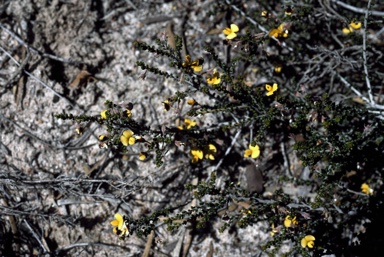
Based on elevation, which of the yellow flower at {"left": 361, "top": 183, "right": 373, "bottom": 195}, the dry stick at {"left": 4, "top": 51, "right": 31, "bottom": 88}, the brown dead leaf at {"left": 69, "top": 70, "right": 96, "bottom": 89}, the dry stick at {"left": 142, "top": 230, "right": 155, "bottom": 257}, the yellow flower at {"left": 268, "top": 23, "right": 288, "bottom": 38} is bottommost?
the dry stick at {"left": 142, "top": 230, "right": 155, "bottom": 257}

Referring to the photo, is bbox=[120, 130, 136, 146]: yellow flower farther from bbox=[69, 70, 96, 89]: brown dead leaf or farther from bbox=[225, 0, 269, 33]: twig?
bbox=[225, 0, 269, 33]: twig

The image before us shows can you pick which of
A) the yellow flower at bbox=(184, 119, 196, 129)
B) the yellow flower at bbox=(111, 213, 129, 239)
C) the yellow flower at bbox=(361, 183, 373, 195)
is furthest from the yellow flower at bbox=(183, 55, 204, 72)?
the yellow flower at bbox=(361, 183, 373, 195)

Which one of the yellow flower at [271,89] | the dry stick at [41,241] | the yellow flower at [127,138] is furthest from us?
the dry stick at [41,241]

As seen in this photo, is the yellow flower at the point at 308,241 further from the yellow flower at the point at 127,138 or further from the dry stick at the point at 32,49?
the dry stick at the point at 32,49

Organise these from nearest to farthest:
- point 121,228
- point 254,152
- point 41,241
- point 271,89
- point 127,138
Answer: point 127,138 < point 121,228 < point 271,89 < point 254,152 < point 41,241

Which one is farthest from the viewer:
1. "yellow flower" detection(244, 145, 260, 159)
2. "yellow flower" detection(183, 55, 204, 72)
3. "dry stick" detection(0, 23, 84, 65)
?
"dry stick" detection(0, 23, 84, 65)

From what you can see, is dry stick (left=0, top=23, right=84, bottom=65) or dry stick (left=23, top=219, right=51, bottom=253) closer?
dry stick (left=23, top=219, right=51, bottom=253)

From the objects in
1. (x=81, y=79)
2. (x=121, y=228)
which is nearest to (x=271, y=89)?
(x=121, y=228)

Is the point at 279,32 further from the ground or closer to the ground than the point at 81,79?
further from the ground

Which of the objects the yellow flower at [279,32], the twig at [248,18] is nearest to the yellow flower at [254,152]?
the yellow flower at [279,32]

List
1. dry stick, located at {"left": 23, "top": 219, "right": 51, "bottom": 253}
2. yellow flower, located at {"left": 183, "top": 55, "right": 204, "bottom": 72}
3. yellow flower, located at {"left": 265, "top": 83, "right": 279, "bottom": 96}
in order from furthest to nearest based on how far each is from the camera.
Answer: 1. dry stick, located at {"left": 23, "top": 219, "right": 51, "bottom": 253}
2. yellow flower, located at {"left": 265, "top": 83, "right": 279, "bottom": 96}
3. yellow flower, located at {"left": 183, "top": 55, "right": 204, "bottom": 72}

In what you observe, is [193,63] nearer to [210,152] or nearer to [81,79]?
[210,152]
